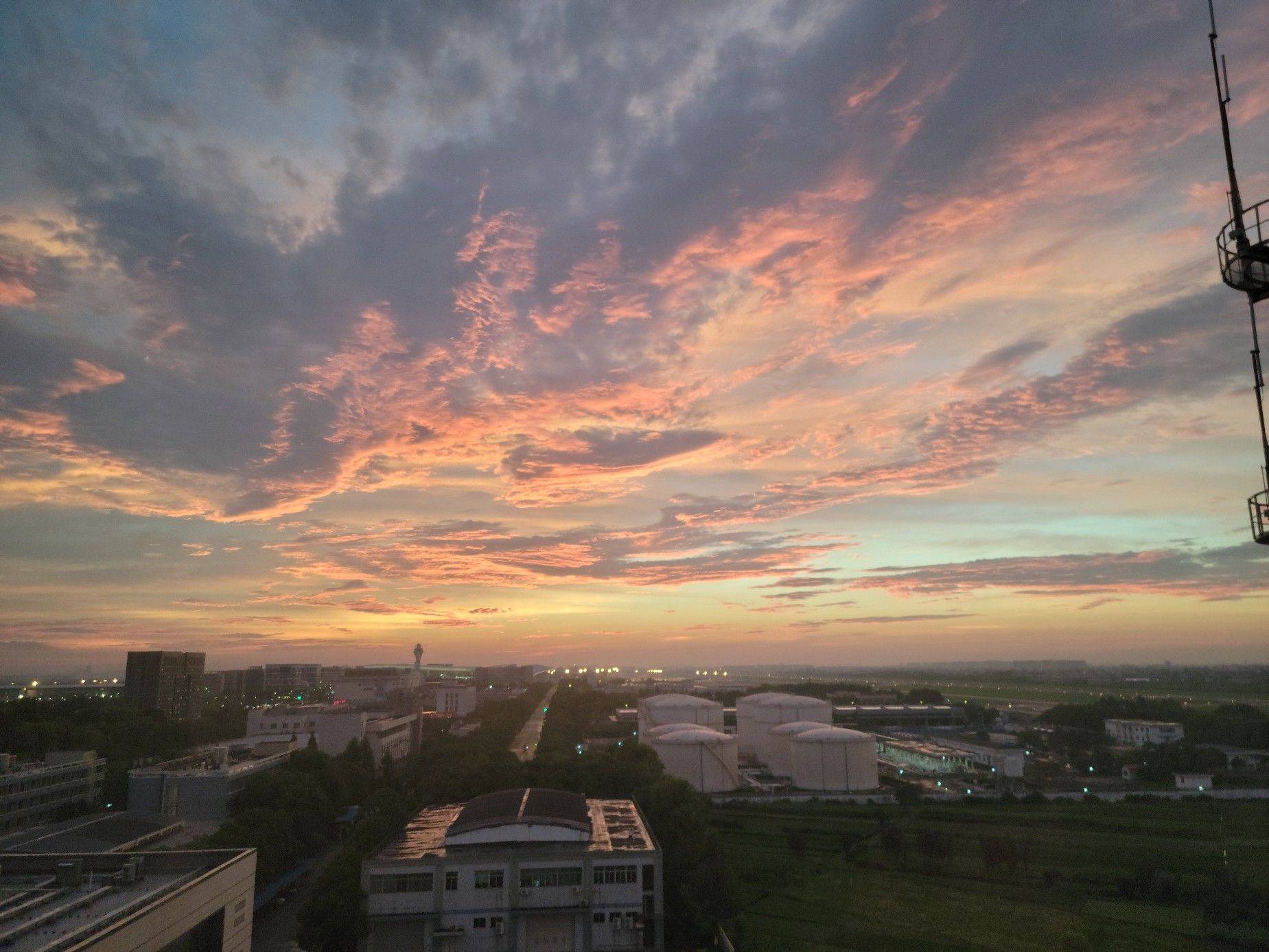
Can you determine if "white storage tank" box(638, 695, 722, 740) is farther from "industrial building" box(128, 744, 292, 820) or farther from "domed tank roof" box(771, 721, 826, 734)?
"industrial building" box(128, 744, 292, 820)

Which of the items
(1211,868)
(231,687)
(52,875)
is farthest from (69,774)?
(231,687)

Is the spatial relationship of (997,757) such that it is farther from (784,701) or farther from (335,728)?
(335,728)

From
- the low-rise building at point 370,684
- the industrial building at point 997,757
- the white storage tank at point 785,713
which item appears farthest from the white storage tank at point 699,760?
the low-rise building at point 370,684

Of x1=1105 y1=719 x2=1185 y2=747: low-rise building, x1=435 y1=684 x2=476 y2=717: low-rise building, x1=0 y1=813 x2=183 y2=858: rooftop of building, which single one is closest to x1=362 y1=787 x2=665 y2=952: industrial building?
x1=0 y1=813 x2=183 y2=858: rooftop of building

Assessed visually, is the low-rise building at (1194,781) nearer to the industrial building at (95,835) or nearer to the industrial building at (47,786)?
the industrial building at (95,835)

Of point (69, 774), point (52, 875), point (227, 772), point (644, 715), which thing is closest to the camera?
point (52, 875)

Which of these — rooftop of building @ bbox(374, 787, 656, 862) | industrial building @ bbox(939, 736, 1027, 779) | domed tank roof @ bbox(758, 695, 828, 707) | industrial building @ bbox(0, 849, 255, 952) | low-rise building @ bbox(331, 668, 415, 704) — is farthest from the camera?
low-rise building @ bbox(331, 668, 415, 704)

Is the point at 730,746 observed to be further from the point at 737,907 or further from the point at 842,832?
the point at 737,907

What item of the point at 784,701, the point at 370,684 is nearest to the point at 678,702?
the point at 784,701
